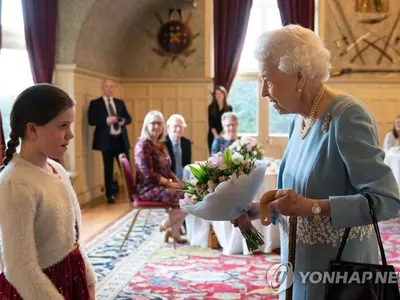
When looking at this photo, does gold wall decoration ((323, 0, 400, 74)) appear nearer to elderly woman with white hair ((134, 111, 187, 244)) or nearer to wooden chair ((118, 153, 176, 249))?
elderly woman with white hair ((134, 111, 187, 244))

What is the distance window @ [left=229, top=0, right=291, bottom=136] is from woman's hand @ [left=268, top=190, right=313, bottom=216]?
28.2 feet

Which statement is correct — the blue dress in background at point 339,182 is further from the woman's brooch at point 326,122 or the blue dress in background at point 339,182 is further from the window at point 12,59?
the window at point 12,59

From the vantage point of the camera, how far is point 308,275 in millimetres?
1775

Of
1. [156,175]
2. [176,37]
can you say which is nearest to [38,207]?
[156,175]

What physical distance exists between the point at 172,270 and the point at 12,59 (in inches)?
160

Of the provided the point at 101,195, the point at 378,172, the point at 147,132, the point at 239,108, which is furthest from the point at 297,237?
the point at 239,108

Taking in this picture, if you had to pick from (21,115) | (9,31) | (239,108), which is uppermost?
(9,31)

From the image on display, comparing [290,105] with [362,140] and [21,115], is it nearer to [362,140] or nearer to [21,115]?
[362,140]

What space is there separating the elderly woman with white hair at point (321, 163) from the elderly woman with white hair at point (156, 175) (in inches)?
145

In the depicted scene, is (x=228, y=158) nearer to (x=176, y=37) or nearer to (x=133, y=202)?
(x=133, y=202)

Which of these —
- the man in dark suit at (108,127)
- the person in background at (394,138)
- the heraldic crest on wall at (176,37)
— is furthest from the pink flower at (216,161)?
the heraldic crest on wall at (176,37)

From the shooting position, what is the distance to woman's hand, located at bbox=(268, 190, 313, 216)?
5.28 ft

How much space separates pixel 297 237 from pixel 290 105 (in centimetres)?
45

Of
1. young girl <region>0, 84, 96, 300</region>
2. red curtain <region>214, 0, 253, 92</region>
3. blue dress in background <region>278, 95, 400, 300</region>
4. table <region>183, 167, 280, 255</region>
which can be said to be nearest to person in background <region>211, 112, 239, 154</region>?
table <region>183, 167, 280, 255</region>
